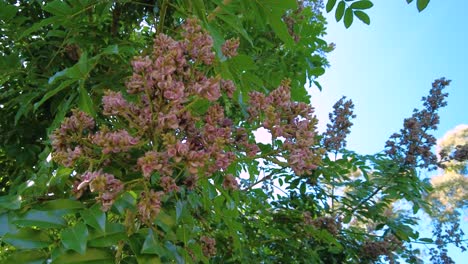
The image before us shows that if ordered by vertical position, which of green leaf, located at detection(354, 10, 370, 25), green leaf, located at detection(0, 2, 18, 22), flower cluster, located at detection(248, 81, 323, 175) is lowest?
flower cluster, located at detection(248, 81, 323, 175)

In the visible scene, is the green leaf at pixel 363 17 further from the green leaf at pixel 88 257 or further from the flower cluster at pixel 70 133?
the green leaf at pixel 88 257

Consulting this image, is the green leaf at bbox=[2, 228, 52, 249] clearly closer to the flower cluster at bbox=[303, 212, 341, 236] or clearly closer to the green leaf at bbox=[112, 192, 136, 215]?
the green leaf at bbox=[112, 192, 136, 215]

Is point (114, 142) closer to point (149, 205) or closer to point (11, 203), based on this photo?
point (149, 205)

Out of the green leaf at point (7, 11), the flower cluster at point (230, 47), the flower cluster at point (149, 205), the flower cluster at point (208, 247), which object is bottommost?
the flower cluster at point (149, 205)

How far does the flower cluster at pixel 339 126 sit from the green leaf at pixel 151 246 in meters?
1.74

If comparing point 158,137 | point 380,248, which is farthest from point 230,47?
point 380,248

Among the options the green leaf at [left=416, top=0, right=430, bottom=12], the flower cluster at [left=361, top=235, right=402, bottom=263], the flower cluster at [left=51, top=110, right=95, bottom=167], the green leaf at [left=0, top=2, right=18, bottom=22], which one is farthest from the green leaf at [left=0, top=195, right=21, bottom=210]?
the flower cluster at [left=361, top=235, right=402, bottom=263]

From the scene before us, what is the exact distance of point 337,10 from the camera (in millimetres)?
1727

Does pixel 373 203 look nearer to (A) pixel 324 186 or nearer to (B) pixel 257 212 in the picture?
(A) pixel 324 186

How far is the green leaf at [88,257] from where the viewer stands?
0.85 m

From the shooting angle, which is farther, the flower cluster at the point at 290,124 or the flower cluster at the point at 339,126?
the flower cluster at the point at 339,126

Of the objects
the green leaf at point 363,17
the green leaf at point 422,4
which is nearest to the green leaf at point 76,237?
the green leaf at point 422,4

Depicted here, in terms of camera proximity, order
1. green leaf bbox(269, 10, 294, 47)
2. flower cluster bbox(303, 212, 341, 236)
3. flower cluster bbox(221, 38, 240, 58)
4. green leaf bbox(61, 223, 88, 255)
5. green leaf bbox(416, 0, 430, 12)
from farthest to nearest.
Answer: flower cluster bbox(303, 212, 341, 236) → green leaf bbox(416, 0, 430, 12) → green leaf bbox(269, 10, 294, 47) → flower cluster bbox(221, 38, 240, 58) → green leaf bbox(61, 223, 88, 255)

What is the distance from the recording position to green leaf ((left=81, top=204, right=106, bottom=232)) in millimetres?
859
